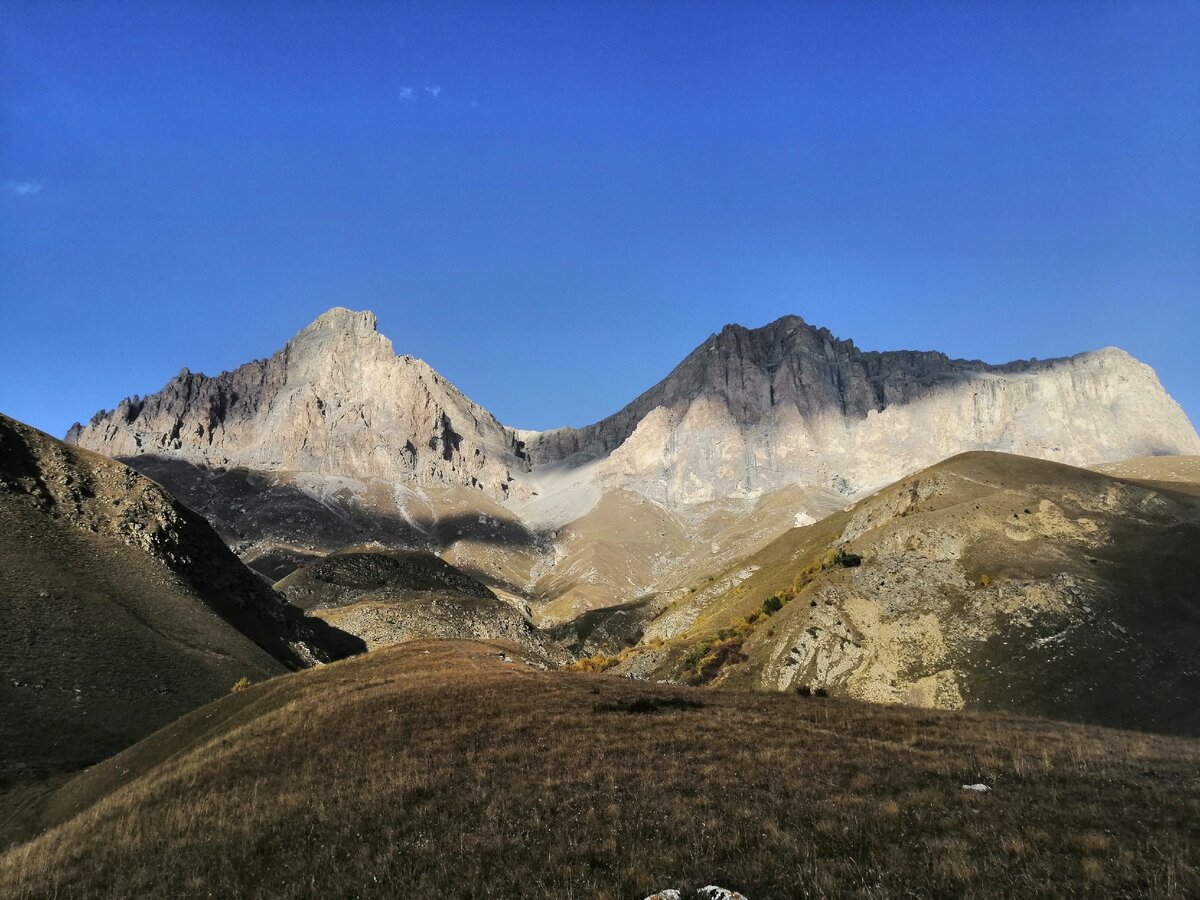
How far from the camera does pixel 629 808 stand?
1647 cm

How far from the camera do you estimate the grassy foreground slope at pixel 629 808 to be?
486 inches

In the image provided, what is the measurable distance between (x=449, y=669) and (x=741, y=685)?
1380 inches

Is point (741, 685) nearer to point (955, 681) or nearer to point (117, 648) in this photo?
point (955, 681)

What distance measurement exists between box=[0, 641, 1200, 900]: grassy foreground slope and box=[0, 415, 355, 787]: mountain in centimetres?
3281

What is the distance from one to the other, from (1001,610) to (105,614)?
273ft

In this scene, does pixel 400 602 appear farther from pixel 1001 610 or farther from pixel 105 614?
pixel 1001 610

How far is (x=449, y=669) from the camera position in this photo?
129ft

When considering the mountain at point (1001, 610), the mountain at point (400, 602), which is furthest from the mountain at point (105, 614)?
the mountain at point (1001, 610)

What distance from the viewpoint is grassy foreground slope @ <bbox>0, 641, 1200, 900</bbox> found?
12.4m

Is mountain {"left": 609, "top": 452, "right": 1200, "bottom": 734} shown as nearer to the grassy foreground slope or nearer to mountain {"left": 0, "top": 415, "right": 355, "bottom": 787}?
the grassy foreground slope

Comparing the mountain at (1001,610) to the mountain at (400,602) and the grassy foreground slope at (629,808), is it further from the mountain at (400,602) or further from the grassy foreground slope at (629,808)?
the mountain at (400,602)

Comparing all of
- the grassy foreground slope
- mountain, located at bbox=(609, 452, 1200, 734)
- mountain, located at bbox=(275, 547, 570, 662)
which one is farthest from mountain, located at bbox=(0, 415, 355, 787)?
mountain, located at bbox=(609, 452, 1200, 734)

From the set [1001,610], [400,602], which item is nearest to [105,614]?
[400,602]

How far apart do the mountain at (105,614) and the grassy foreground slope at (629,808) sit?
32.8 metres
